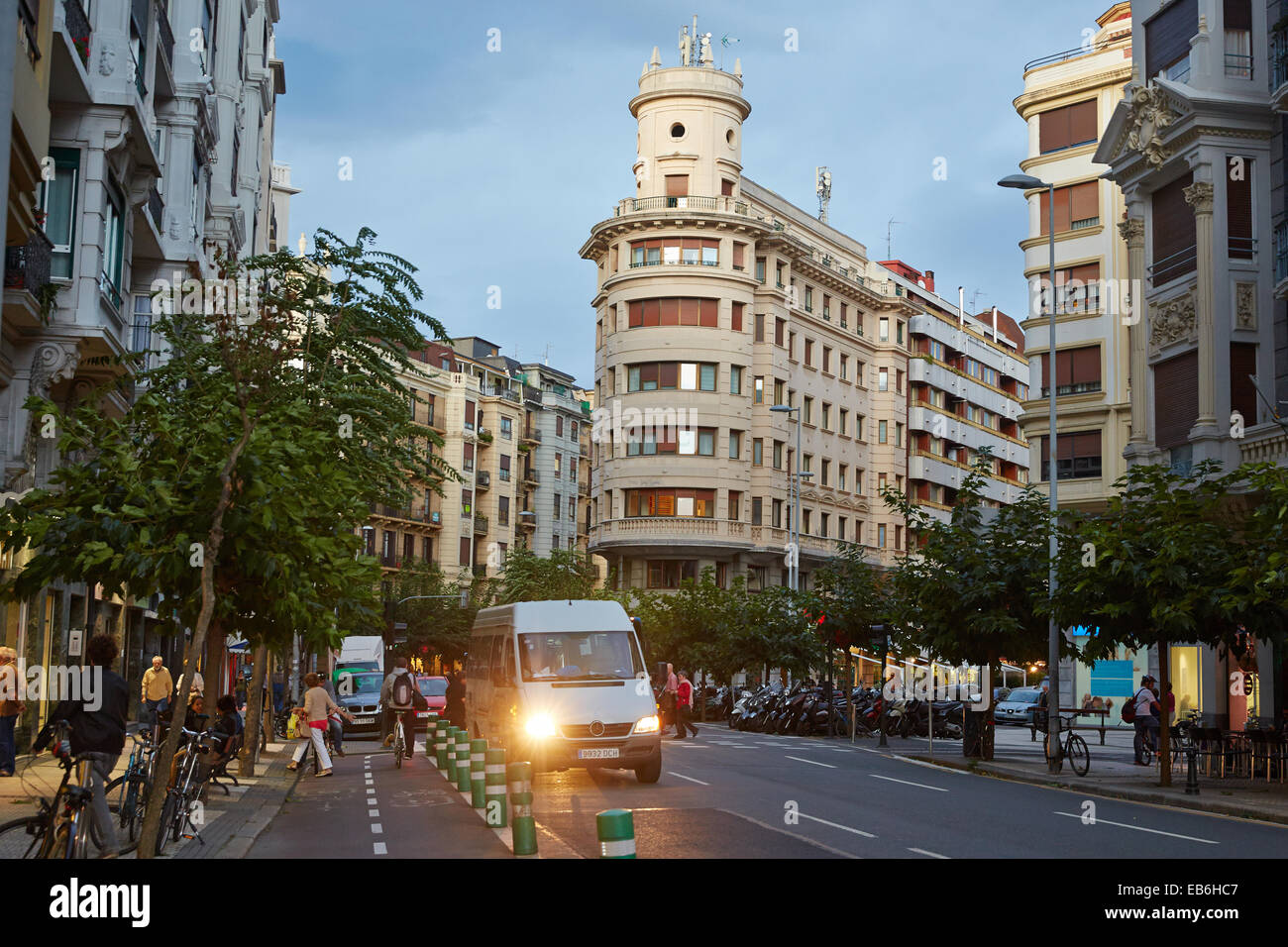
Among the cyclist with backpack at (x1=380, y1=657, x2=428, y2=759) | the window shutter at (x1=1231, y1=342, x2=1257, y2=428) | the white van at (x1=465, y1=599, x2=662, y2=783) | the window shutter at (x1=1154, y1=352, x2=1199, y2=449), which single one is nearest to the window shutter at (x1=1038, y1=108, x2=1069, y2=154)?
the window shutter at (x1=1154, y1=352, x2=1199, y2=449)

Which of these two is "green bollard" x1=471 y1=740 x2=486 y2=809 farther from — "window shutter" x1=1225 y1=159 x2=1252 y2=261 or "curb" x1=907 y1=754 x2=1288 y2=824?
"window shutter" x1=1225 y1=159 x2=1252 y2=261

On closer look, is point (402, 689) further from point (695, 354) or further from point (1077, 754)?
point (695, 354)

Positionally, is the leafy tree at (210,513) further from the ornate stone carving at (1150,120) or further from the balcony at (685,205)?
the balcony at (685,205)

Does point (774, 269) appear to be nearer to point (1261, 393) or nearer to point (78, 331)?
point (1261, 393)

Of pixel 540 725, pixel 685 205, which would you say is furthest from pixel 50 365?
pixel 685 205

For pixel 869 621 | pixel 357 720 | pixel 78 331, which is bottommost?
pixel 357 720

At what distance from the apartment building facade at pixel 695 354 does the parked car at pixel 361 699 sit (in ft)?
79.7

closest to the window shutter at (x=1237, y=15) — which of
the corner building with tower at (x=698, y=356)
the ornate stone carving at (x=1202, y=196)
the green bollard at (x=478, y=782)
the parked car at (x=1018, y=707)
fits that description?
the ornate stone carving at (x=1202, y=196)

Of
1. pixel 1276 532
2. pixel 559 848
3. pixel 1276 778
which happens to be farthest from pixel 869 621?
pixel 559 848

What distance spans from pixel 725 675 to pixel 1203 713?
2130cm

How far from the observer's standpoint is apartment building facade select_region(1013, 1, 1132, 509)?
48375 mm

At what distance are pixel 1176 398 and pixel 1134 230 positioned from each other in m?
4.33

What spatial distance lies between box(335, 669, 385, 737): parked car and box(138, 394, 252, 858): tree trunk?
29113mm
